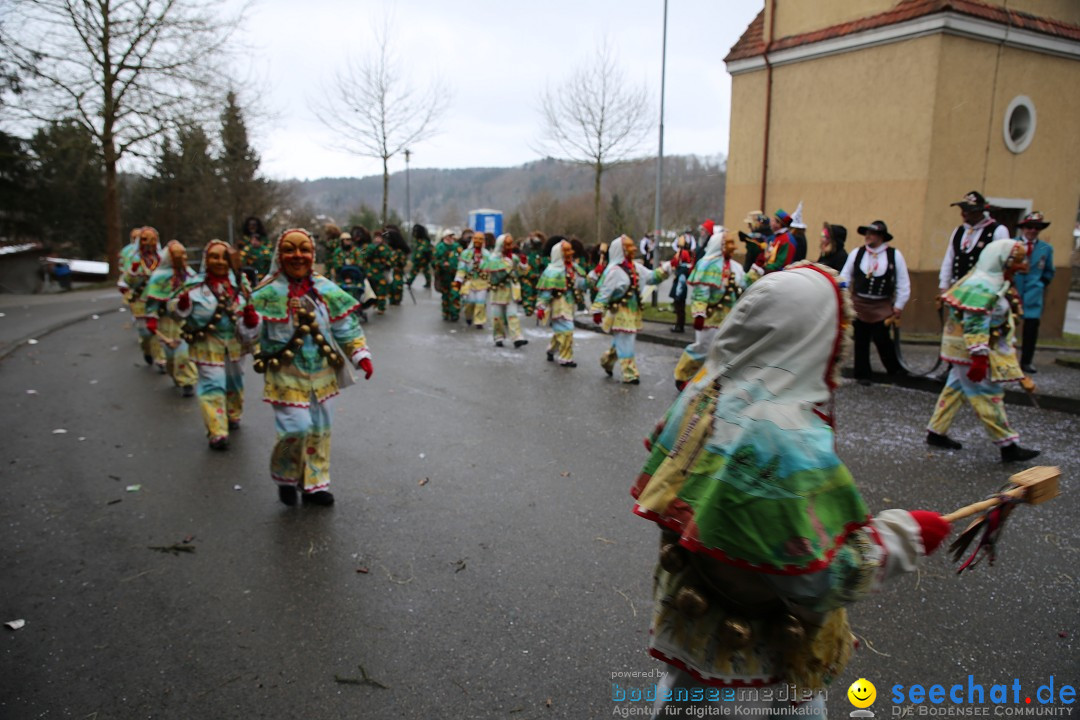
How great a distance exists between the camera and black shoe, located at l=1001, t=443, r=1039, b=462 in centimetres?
600

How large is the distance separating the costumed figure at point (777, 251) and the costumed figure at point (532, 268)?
7.70m

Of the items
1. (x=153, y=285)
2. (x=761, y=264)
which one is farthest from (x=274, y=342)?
(x=761, y=264)

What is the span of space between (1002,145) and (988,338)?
948 centimetres

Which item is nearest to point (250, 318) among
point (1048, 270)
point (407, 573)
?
point (407, 573)

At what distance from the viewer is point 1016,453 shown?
6012 mm

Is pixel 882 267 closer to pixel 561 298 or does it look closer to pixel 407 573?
pixel 561 298

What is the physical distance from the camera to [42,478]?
5.91 metres

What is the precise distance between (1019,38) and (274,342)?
1408 cm

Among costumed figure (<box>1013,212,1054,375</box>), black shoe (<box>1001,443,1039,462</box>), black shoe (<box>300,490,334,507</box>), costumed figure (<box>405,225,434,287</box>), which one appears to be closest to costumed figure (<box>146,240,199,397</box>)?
black shoe (<box>300,490,334,507</box>)

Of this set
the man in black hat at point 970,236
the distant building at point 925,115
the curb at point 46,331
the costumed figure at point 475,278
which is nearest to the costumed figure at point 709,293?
the man in black hat at point 970,236

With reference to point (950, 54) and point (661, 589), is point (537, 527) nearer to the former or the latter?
point (661, 589)

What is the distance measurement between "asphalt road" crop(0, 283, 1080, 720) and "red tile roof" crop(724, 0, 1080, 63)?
7.67 metres

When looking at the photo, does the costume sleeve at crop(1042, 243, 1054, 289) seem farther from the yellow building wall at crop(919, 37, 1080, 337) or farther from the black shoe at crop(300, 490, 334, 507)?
the black shoe at crop(300, 490, 334, 507)

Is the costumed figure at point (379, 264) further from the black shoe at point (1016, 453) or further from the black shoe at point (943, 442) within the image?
the black shoe at point (1016, 453)
